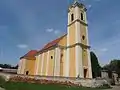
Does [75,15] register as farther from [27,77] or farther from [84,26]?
[27,77]

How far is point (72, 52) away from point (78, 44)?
2.36 meters

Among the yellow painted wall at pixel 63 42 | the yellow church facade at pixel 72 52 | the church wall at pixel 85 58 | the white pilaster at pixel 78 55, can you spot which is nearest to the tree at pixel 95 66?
the yellow church facade at pixel 72 52

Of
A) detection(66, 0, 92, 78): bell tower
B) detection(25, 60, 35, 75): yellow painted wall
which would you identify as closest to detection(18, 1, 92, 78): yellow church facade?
detection(66, 0, 92, 78): bell tower

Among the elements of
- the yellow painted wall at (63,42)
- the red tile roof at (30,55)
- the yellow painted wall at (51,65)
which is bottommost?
the yellow painted wall at (51,65)

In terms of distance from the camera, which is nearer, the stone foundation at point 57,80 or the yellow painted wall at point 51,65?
the stone foundation at point 57,80

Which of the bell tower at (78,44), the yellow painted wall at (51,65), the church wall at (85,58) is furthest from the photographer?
the yellow painted wall at (51,65)

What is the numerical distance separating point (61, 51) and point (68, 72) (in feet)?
16.1

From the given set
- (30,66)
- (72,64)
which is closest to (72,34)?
(72,64)

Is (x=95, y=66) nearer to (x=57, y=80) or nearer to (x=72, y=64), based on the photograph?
(x=72, y=64)

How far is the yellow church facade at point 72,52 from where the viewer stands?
3135 cm

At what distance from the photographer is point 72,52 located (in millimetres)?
32938

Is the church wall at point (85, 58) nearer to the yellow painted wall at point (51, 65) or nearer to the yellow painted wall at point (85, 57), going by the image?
the yellow painted wall at point (85, 57)

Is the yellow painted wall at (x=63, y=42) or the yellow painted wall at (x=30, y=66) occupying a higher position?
the yellow painted wall at (x=63, y=42)

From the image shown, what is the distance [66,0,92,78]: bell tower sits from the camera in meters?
30.8
